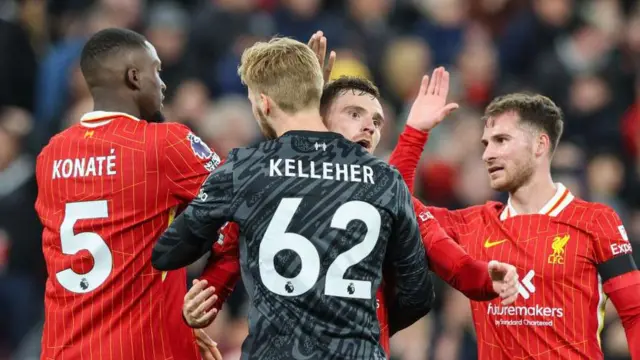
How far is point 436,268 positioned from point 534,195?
3.54 ft

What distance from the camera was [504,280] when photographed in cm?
516

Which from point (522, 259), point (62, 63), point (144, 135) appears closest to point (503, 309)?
point (522, 259)

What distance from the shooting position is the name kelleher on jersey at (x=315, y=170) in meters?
5.05

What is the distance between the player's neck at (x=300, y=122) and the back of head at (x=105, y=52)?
0.97 meters

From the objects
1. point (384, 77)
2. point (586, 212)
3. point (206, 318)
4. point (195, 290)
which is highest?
point (384, 77)

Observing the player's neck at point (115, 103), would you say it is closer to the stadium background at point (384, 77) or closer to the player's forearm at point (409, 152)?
the player's forearm at point (409, 152)

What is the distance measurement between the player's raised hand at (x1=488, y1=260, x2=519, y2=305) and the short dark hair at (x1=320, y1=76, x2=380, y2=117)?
3.62ft

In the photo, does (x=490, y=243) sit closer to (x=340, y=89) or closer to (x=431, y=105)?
(x=431, y=105)

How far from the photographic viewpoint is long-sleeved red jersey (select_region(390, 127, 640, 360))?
6.00 metres

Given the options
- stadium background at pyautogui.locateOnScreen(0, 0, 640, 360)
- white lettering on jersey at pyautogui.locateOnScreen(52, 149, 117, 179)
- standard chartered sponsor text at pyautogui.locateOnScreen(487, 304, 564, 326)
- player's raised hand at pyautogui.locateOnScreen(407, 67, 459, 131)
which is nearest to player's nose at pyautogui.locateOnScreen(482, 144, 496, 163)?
player's raised hand at pyautogui.locateOnScreen(407, 67, 459, 131)

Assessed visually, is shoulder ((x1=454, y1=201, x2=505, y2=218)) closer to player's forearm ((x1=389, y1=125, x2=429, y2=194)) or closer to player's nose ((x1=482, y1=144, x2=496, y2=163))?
player's nose ((x1=482, y1=144, x2=496, y2=163))

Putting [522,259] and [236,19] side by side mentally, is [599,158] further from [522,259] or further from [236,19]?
[522,259]

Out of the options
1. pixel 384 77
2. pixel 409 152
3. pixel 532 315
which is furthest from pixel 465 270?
pixel 384 77

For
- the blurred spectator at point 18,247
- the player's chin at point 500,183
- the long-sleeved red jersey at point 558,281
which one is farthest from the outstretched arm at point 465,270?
the blurred spectator at point 18,247
